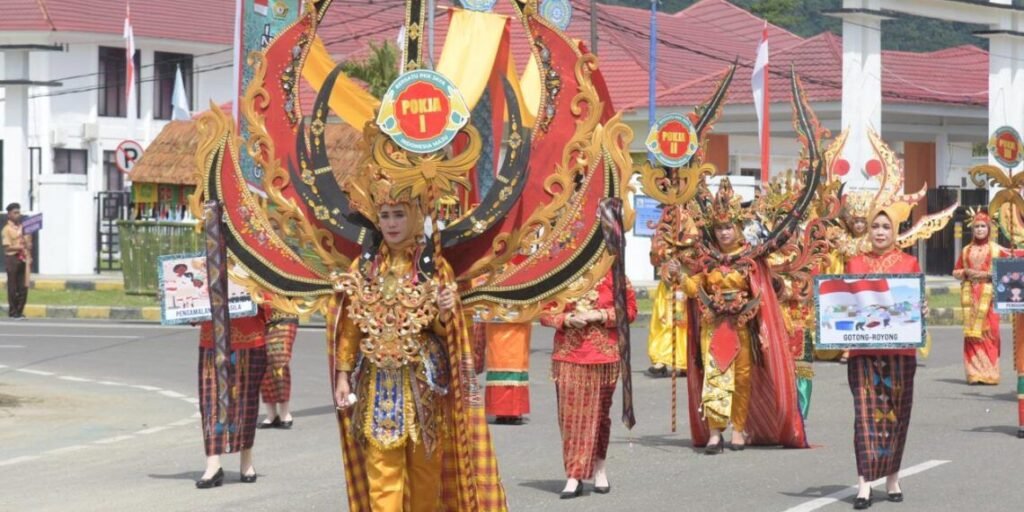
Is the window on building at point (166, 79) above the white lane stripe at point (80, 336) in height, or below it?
above

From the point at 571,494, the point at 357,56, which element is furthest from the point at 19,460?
the point at 357,56

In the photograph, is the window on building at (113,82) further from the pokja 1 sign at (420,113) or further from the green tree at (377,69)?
the pokja 1 sign at (420,113)

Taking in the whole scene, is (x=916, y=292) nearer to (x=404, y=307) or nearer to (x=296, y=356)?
(x=404, y=307)

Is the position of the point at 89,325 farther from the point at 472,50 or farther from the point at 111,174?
the point at 111,174

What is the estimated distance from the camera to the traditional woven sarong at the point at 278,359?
533 inches

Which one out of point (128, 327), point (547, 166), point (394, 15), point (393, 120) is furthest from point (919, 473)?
point (394, 15)

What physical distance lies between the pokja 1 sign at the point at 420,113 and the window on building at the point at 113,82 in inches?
1537

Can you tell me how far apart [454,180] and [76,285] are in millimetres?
24949

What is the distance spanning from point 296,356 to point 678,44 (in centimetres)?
2523

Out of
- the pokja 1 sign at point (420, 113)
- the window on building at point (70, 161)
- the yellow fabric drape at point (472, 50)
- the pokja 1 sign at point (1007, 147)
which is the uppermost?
the window on building at point (70, 161)

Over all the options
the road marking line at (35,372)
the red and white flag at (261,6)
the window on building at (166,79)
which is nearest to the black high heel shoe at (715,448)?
the red and white flag at (261,6)

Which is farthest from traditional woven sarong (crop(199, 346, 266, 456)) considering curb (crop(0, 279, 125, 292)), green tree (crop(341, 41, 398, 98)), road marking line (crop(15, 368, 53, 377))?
green tree (crop(341, 41, 398, 98))

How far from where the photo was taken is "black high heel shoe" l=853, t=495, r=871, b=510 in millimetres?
10070

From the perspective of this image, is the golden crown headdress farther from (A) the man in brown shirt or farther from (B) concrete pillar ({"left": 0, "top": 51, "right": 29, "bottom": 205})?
(B) concrete pillar ({"left": 0, "top": 51, "right": 29, "bottom": 205})
